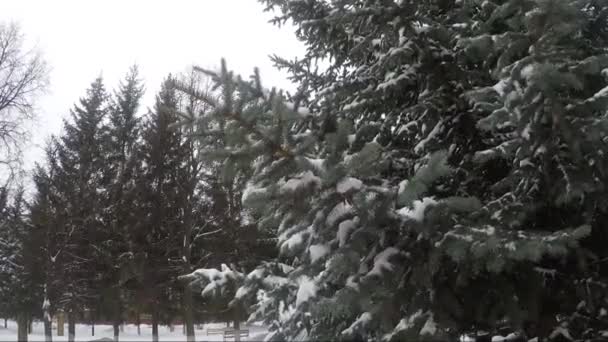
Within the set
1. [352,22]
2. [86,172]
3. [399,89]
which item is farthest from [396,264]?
[86,172]

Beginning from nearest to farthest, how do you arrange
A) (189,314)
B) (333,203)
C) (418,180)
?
(418,180), (333,203), (189,314)

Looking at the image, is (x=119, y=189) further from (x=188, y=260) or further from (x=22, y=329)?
(x=22, y=329)

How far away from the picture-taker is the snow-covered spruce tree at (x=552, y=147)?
2.97m

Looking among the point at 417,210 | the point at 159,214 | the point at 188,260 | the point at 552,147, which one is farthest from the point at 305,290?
the point at 159,214

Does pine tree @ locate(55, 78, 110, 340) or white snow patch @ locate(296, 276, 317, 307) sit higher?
pine tree @ locate(55, 78, 110, 340)

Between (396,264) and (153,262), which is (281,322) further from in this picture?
(153,262)

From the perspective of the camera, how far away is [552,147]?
3227 millimetres

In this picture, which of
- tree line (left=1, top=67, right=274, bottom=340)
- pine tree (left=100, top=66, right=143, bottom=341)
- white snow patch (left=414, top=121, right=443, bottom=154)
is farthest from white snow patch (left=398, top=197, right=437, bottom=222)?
pine tree (left=100, top=66, right=143, bottom=341)

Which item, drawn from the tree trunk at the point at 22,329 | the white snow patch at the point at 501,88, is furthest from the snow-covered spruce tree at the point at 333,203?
the tree trunk at the point at 22,329

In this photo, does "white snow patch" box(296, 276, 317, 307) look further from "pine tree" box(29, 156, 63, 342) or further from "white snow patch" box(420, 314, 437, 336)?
"pine tree" box(29, 156, 63, 342)

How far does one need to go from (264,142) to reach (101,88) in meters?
23.8

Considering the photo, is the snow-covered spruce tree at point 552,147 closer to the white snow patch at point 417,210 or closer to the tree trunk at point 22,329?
the white snow patch at point 417,210

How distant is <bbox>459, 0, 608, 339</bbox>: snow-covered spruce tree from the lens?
2.97 m

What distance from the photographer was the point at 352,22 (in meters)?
4.09
